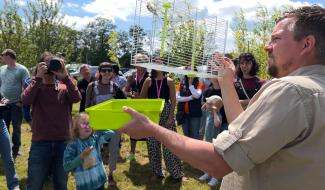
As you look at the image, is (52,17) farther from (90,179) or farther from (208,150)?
(208,150)

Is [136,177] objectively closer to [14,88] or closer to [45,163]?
[45,163]

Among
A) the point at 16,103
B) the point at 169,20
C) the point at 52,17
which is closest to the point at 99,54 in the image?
the point at 52,17

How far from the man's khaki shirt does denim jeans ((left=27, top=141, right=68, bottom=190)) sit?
10.3 feet

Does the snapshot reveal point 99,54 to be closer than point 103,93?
No

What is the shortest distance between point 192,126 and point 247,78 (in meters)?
2.10

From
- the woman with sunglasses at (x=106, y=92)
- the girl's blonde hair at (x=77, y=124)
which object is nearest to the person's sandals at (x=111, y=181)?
the woman with sunglasses at (x=106, y=92)

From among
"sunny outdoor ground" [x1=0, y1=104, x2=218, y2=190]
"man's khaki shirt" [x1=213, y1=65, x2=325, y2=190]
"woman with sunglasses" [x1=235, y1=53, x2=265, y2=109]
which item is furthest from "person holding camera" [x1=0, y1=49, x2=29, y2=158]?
"man's khaki shirt" [x1=213, y1=65, x2=325, y2=190]

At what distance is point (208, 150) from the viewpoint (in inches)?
64.5

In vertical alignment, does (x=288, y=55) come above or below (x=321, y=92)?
above

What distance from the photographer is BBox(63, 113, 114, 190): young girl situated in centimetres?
420

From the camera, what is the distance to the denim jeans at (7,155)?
516 centimetres

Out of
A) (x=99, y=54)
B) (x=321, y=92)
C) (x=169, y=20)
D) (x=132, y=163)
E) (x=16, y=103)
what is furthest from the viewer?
(x=99, y=54)

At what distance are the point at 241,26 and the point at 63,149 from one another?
14463 millimetres

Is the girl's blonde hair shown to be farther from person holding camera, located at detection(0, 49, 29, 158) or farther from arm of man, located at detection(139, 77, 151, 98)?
person holding camera, located at detection(0, 49, 29, 158)
